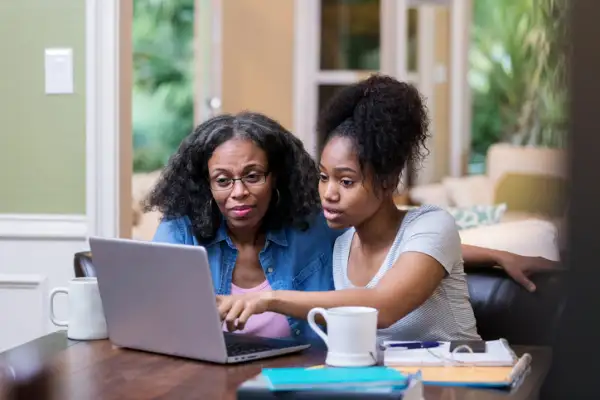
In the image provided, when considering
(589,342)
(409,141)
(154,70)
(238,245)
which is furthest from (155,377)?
(154,70)

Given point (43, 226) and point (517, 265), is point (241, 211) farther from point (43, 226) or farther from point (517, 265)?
point (43, 226)

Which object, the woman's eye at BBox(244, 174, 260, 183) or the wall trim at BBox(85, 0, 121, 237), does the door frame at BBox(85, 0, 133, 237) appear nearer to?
the wall trim at BBox(85, 0, 121, 237)

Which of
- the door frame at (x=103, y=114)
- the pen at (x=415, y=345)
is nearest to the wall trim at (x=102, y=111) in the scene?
the door frame at (x=103, y=114)

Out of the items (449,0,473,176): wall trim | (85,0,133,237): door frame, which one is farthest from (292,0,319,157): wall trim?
(85,0,133,237): door frame

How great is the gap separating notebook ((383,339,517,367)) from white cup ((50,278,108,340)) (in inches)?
21.6

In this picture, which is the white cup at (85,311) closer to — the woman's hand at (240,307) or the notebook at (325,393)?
the woman's hand at (240,307)

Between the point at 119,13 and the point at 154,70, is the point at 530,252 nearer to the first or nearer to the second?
the point at 119,13

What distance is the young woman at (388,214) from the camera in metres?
1.64

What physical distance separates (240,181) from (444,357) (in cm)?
60

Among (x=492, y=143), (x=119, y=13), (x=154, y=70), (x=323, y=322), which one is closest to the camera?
(x=323, y=322)

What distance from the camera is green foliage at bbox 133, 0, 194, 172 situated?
22.0ft

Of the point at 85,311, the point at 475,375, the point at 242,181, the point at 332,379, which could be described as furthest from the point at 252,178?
the point at 332,379

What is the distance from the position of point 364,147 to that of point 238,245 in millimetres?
347

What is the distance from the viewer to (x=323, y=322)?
163cm
